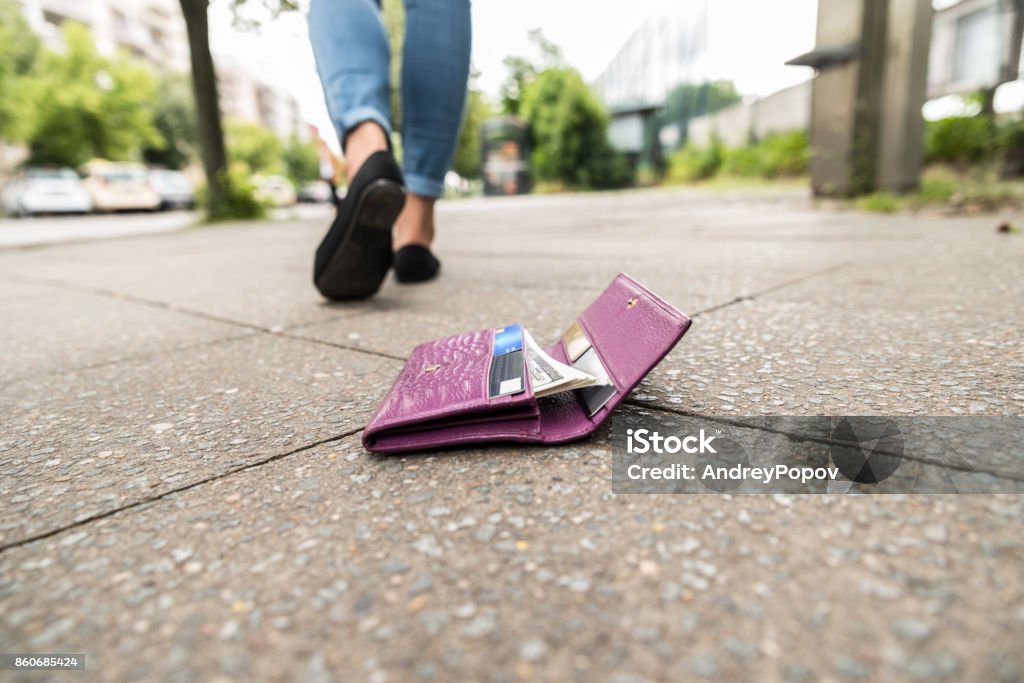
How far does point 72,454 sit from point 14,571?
12.7 inches

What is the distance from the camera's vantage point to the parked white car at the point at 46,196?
1405 centimetres

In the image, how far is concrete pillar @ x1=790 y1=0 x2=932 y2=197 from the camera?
443 cm

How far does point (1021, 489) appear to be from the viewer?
0.65 meters

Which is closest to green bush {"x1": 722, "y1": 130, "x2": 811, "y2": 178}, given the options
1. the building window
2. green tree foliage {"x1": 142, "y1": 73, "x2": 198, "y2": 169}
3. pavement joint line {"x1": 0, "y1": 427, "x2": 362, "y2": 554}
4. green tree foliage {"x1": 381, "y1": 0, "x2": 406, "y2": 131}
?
the building window

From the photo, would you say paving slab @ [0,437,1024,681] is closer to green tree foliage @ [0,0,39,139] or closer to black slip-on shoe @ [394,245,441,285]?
black slip-on shoe @ [394,245,441,285]

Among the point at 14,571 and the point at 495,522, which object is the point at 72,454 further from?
the point at 495,522

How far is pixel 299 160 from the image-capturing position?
189 feet

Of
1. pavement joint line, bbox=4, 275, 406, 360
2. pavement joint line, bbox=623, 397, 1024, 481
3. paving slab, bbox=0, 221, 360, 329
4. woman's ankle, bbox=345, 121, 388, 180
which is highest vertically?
woman's ankle, bbox=345, 121, 388, 180

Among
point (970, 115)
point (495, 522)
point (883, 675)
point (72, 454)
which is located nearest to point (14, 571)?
point (72, 454)

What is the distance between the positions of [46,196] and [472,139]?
18510 mm

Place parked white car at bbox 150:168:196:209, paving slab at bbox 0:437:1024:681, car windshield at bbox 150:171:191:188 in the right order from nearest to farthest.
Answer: paving slab at bbox 0:437:1024:681 → parked white car at bbox 150:168:196:209 → car windshield at bbox 150:171:191:188

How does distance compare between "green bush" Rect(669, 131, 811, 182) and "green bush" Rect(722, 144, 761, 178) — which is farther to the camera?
"green bush" Rect(722, 144, 761, 178)

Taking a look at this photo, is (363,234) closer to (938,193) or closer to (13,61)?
(938,193)

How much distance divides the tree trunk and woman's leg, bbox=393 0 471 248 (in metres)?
7.01
